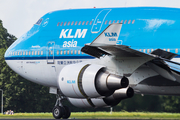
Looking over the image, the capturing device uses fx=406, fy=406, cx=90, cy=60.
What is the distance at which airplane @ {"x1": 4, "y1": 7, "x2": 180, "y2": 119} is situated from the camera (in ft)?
57.9

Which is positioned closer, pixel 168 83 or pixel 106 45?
pixel 106 45

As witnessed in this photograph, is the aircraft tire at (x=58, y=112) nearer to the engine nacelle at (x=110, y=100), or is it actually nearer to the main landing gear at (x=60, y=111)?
the main landing gear at (x=60, y=111)

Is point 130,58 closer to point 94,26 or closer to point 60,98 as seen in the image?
point 94,26

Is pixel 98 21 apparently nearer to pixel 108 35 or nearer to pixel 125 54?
pixel 125 54

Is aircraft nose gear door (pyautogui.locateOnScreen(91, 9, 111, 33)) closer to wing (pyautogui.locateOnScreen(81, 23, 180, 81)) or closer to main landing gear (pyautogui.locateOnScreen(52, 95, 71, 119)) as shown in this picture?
wing (pyautogui.locateOnScreen(81, 23, 180, 81))

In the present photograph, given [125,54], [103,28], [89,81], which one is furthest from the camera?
[103,28]

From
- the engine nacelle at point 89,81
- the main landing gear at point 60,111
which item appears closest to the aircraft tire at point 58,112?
the main landing gear at point 60,111

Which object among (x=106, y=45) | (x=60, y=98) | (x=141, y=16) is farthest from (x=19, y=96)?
(x=106, y=45)

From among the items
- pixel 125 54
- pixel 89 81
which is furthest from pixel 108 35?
pixel 89 81

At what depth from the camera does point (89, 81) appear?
58.9 feet

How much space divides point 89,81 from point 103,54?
1.66 meters

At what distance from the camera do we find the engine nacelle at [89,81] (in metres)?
17.7

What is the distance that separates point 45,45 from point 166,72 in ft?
28.5

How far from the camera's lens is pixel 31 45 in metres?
24.8
